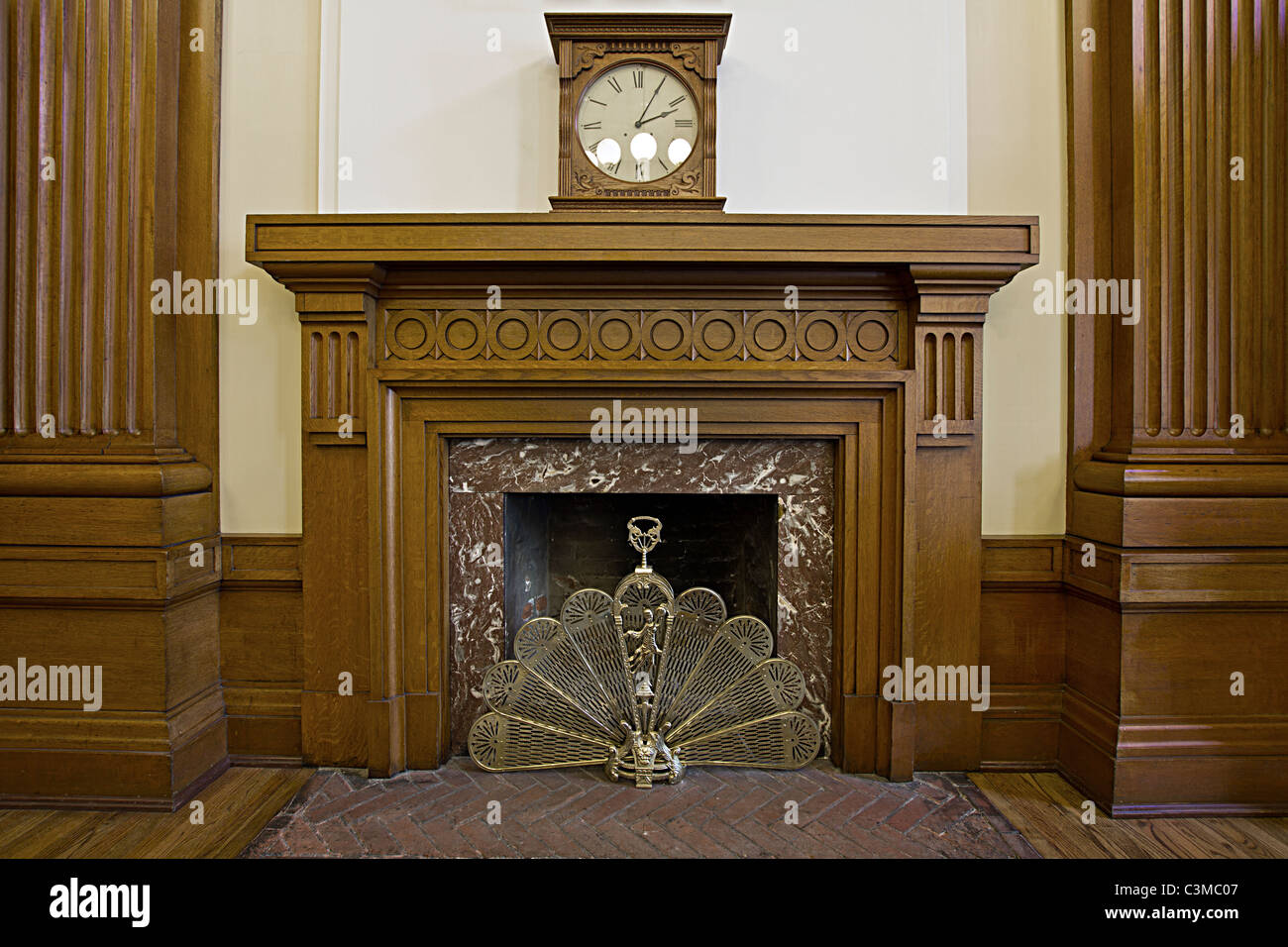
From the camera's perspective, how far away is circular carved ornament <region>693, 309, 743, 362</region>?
2.30m

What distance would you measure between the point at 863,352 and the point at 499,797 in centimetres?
175

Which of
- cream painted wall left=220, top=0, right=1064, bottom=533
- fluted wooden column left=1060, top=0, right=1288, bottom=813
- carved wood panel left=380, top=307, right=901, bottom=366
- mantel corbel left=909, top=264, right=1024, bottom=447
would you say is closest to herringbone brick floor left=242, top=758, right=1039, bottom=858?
fluted wooden column left=1060, top=0, right=1288, bottom=813

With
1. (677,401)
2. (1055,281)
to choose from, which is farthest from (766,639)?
(1055,281)

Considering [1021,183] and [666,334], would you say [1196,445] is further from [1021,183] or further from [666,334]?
[666,334]

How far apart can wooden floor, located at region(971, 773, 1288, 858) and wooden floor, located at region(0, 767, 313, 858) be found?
2157mm

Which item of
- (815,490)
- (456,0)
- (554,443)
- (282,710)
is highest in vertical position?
(456,0)

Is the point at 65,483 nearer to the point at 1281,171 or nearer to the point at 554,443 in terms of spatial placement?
the point at 554,443

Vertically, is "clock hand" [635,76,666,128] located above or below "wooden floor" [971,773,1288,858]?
above

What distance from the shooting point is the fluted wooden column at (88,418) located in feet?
7.09

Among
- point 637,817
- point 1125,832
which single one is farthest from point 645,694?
point 1125,832

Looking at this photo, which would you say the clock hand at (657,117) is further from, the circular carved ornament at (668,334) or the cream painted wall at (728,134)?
the circular carved ornament at (668,334)

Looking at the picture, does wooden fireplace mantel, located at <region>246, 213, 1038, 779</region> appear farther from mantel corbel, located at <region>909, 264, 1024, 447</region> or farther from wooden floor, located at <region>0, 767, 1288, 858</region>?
wooden floor, located at <region>0, 767, 1288, 858</region>

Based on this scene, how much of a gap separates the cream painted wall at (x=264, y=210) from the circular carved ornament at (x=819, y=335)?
162 cm

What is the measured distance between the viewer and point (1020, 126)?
2.41 meters
